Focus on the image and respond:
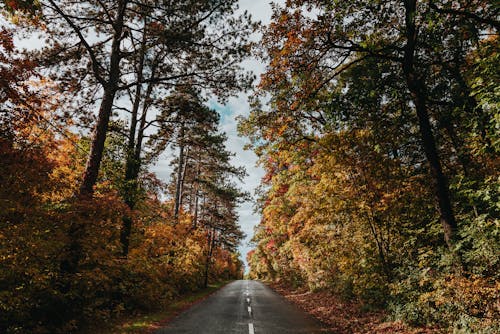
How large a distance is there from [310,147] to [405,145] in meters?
3.58

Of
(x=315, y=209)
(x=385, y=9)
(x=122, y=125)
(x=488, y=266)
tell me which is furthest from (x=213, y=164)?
(x=488, y=266)

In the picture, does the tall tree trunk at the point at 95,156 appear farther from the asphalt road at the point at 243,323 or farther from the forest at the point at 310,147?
the asphalt road at the point at 243,323

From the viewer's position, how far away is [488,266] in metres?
6.72

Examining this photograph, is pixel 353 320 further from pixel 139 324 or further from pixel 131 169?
pixel 131 169

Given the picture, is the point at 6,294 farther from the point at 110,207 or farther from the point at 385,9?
the point at 385,9

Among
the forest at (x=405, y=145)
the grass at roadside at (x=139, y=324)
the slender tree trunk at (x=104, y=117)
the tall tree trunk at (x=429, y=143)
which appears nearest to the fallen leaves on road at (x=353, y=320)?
the forest at (x=405, y=145)

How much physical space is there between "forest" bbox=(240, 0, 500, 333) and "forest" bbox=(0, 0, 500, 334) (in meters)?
0.06

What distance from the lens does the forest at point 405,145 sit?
22.2 ft

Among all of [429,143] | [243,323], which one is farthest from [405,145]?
[243,323]

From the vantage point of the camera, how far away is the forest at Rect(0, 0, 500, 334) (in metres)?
6.34

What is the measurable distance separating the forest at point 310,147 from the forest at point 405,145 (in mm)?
56

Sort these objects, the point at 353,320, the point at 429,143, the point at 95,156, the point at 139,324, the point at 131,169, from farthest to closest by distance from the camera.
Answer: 1. the point at 131,169
2. the point at 353,320
3. the point at 139,324
4. the point at 95,156
5. the point at 429,143

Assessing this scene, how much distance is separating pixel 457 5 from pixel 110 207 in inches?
454

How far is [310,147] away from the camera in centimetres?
1214
